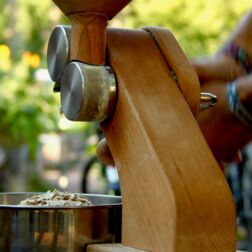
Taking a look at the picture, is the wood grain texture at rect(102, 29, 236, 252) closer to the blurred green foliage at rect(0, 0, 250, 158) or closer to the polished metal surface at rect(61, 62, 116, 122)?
the polished metal surface at rect(61, 62, 116, 122)

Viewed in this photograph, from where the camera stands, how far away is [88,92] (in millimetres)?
690

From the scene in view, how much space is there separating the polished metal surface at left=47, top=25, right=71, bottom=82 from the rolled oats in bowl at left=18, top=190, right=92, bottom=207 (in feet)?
0.42

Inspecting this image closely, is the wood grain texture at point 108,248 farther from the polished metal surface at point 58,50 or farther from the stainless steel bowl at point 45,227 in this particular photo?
the polished metal surface at point 58,50

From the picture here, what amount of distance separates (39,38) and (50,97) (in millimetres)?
2220

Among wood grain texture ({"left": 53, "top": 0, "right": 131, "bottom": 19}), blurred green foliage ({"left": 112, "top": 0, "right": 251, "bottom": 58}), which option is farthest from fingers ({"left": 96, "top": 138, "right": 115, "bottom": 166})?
blurred green foliage ({"left": 112, "top": 0, "right": 251, "bottom": 58})

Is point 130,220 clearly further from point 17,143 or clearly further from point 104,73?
point 17,143

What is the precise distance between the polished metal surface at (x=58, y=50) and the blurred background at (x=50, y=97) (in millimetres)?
2560

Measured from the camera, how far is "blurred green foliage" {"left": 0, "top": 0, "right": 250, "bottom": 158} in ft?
14.1

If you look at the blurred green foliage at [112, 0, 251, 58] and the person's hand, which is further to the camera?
the blurred green foliage at [112, 0, 251, 58]

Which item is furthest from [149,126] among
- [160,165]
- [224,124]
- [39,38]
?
[39,38]

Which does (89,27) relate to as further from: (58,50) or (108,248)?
(108,248)

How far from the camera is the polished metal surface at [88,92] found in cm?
69

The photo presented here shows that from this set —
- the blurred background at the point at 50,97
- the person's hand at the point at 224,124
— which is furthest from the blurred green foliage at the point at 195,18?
the person's hand at the point at 224,124

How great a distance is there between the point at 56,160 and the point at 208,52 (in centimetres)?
222
